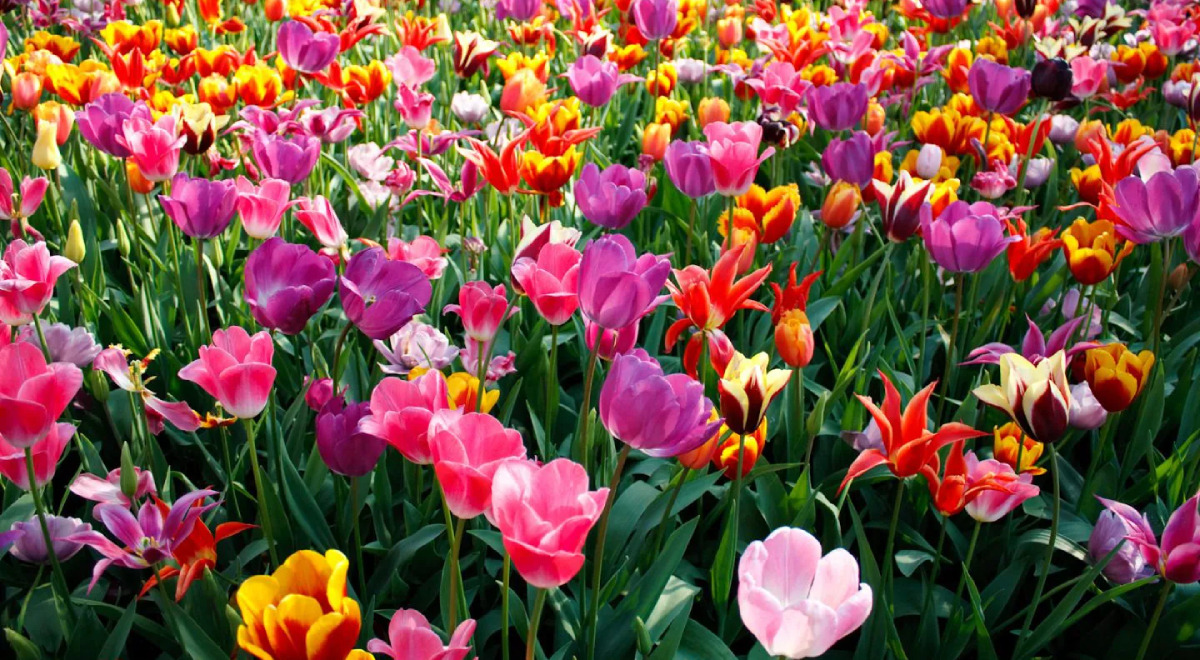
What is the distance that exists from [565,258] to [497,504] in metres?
0.50

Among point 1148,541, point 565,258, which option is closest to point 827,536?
point 1148,541

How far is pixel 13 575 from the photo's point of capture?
4.67 feet

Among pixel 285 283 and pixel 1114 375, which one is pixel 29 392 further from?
pixel 1114 375

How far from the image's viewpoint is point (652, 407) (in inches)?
37.7

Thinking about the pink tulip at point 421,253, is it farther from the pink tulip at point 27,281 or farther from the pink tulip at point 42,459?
the pink tulip at point 42,459

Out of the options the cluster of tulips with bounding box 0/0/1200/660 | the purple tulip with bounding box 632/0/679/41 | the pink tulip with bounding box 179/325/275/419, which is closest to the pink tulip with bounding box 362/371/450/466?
the cluster of tulips with bounding box 0/0/1200/660

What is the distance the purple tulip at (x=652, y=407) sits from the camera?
96cm

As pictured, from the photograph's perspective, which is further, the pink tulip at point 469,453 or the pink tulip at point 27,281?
the pink tulip at point 27,281

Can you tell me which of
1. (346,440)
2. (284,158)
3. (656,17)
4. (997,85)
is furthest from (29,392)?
(656,17)

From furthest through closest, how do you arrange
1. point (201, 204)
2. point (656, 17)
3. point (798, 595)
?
point (656, 17) → point (201, 204) → point (798, 595)

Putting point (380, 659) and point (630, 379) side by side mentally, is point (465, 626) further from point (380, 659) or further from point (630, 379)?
point (380, 659)

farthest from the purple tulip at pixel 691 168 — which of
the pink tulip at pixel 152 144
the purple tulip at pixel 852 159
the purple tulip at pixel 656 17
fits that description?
the purple tulip at pixel 656 17

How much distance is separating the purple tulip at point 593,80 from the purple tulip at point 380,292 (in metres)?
1.50

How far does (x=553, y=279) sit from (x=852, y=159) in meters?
1.06
